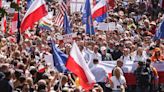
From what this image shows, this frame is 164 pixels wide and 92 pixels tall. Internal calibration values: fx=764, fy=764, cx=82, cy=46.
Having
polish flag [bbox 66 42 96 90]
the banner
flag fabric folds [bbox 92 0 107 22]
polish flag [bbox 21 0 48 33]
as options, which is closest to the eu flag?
polish flag [bbox 21 0 48 33]

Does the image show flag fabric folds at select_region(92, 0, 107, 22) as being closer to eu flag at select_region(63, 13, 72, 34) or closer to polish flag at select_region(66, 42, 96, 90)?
eu flag at select_region(63, 13, 72, 34)

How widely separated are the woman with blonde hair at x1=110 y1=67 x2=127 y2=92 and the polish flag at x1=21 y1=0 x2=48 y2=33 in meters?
4.10

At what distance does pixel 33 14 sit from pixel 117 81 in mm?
4504

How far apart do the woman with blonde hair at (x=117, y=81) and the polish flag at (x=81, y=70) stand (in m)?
3.09

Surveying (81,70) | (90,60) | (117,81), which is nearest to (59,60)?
(117,81)

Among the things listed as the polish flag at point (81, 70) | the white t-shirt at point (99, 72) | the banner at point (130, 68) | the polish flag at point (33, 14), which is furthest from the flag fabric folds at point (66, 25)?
the polish flag at point (81, 70)

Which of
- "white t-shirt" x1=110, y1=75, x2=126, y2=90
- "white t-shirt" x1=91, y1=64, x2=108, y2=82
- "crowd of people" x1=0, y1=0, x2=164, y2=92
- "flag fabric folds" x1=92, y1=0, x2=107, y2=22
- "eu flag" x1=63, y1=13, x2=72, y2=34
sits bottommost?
"white t-shirt" x1=110, y1=75, x2=126, y2=90

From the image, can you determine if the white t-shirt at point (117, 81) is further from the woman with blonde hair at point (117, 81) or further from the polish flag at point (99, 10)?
the polish flag at point (99, 10)

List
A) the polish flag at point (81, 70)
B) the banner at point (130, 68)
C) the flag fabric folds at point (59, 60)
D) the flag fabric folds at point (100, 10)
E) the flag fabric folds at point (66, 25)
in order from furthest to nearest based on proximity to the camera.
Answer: the flag fabric folds at point (100, 10)
the flag fabric folds at point (66, 25)
the banner at point (130, 68)
the flag fabric folds at point (59, 60)
the polish flag at point (81, 70)

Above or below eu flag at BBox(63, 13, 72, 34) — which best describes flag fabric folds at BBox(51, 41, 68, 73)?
below

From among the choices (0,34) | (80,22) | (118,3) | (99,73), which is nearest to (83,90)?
(99,73)

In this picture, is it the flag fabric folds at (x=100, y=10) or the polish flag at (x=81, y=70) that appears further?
the flag fabric folds at (x=100, y=10)

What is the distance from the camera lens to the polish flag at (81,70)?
15.9 metres

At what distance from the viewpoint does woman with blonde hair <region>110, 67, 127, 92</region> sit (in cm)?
1928
